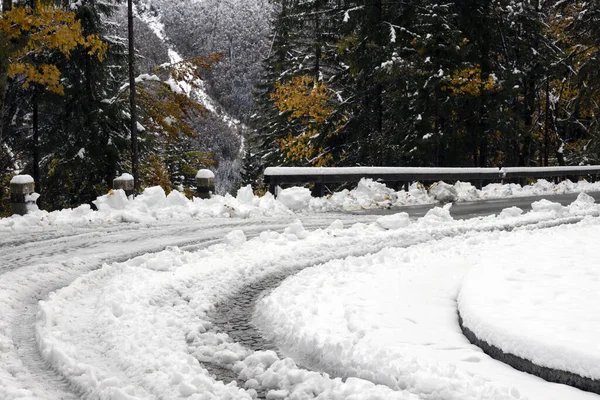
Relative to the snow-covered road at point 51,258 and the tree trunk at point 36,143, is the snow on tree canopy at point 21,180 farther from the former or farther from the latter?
the tree trunk at point 36,143

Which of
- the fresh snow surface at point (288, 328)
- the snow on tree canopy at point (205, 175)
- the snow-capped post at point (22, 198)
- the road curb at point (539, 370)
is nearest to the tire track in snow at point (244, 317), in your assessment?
the fresh snow surface at point (288, 328)

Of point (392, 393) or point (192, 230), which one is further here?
point (192, 230)

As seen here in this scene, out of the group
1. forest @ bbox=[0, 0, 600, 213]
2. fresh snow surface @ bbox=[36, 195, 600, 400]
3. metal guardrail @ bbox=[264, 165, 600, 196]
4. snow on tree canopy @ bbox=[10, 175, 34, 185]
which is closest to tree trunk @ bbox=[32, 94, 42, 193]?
forest @ bbox=[0, 0, 600, 213]

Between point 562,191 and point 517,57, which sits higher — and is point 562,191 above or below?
below

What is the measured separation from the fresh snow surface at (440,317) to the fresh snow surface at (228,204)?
4743 millimetres

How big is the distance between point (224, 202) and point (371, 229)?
3811mm

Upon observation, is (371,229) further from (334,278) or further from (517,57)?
(517,57)

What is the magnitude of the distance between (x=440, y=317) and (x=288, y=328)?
133 centimetres

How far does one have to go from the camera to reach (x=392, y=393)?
3.32 m

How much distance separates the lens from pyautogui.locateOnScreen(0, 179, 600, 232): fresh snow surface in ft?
33.7

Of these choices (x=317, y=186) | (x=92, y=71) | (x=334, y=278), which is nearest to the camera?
(x=334, y=278)

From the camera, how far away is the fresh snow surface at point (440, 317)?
351cm

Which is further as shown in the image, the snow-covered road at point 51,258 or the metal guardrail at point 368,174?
the metal guardrail at point 368,174

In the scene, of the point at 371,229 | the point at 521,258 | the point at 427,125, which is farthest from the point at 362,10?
the point at 521,258
